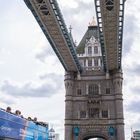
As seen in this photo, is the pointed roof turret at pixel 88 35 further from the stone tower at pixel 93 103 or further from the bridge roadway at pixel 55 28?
the bridge roadway at pixel 55 28

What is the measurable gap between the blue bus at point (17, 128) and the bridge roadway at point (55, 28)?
15771mm

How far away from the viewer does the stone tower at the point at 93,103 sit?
223 feet

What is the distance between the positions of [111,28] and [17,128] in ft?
84.8

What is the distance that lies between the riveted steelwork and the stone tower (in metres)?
5.16

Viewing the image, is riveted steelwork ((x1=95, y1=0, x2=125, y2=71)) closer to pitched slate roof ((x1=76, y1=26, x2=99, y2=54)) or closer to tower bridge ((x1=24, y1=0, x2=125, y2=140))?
tower bridge ((x1=24, y1=0, x2=125, y2=140))

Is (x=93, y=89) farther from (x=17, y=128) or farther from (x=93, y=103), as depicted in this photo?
(x=17, y=128)

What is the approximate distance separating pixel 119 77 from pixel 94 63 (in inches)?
303

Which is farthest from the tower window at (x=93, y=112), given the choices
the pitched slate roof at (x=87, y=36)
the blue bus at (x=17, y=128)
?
the blue bus at (x=17, y=128)

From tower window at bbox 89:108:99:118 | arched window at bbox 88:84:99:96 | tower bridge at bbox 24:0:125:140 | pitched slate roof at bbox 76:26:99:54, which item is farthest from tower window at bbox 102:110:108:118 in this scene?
pitched slate roof at bbox 76:26:99:54

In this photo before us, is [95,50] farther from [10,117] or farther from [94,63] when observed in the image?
[10,117]

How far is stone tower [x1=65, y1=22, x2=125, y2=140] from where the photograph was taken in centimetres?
6800

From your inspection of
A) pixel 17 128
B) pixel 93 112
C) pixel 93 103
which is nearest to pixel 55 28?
pixel 17 128

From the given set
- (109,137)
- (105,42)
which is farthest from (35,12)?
(109,137)

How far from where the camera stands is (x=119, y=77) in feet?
231
